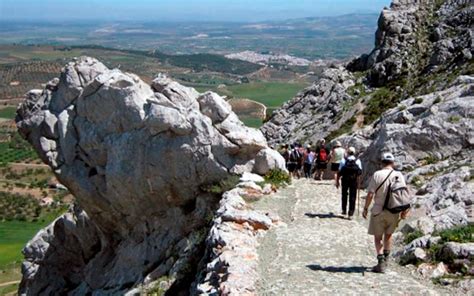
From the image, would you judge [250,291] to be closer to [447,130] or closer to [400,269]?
[400,269]

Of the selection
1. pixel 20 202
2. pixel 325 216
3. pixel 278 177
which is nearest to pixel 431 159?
pixel 278 177

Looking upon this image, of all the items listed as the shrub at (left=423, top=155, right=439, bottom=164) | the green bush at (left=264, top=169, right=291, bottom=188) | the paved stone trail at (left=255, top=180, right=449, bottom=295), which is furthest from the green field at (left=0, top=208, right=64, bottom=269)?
the paved stone trail at (left=255, top=180, right=449, bottom=295)

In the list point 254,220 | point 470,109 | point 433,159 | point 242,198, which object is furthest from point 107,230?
point 470,109

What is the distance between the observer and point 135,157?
24875mm

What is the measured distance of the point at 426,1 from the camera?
1930 inches

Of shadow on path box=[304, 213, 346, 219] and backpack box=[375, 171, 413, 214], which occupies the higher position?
backpack box=[375, 171, 413, 214]

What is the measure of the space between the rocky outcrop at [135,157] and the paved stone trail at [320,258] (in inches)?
115

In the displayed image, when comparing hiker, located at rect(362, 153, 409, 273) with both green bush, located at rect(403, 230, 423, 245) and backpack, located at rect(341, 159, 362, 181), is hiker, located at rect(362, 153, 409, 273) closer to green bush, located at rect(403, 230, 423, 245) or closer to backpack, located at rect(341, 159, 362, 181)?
green bush, located at rect(403, 230, 423, 245)

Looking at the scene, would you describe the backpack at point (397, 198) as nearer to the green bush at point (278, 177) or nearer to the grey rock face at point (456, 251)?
the grey rock face at point (456, 251)

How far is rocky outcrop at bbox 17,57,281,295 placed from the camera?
76.5 ft

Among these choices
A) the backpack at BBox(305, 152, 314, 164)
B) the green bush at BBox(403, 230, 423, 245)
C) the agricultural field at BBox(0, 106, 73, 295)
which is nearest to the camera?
the green bush at BBox(403, 230, 423, 245)

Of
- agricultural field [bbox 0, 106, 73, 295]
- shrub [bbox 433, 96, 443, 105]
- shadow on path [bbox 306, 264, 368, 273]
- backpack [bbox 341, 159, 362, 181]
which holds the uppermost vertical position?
shrub [bbox 433, 96, 443, 105]

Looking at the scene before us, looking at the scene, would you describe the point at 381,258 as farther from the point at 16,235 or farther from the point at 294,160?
the point at 16,235

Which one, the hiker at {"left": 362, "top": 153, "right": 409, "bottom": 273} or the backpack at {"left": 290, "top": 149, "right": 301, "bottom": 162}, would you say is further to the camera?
the backpack at {"left": 290, "top": 149, "right": 301, "bottom": 162}
